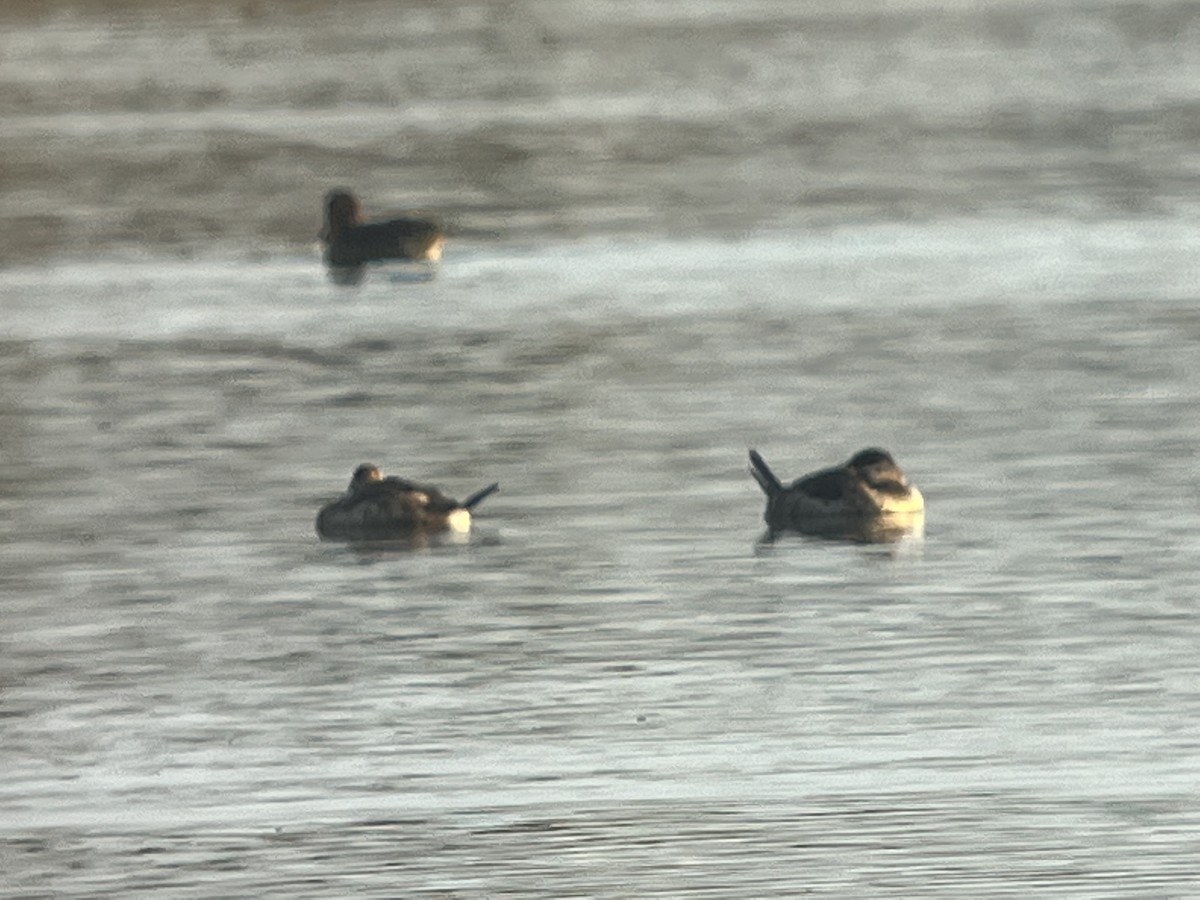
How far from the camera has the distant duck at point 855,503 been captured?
17.0m

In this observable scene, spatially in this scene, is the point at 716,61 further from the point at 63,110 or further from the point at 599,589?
the point at 599,589

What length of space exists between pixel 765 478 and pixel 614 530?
30.1 inches

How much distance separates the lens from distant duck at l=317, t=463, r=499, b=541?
17.5 m

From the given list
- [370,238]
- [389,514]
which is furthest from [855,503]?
[370,238]

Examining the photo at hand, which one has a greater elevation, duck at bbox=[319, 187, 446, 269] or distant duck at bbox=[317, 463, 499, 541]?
distant duck at bbox=[317, 463, 499, 541]

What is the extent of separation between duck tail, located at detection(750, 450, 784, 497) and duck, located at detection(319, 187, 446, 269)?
42.7 feet

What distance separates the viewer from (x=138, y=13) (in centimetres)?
7706

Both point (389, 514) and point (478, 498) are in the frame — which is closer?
point (389, 514)

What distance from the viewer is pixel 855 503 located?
17094 mm

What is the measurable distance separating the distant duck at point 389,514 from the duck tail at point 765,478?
1.34m

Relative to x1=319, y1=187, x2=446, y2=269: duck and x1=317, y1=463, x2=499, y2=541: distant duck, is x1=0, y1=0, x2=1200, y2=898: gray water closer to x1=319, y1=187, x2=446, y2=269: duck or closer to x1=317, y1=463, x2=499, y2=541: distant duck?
x1=317, y1=463, x2=499, y2=541: distant duck

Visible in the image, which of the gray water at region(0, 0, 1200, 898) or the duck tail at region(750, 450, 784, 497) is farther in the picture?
the duck tail at region(750, 450, 784, 497)

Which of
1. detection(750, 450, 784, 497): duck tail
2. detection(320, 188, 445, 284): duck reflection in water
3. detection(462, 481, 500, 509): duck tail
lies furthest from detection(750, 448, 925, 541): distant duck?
detection(320, 188, 445, 284): duck reflection in water

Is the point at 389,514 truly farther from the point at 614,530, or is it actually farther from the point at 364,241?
the point at 364,241
